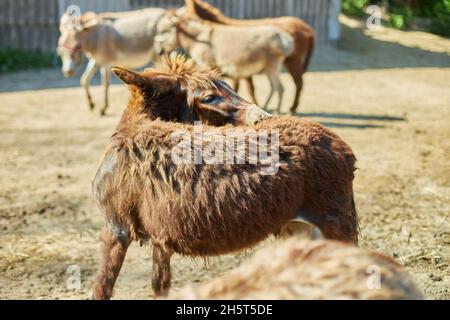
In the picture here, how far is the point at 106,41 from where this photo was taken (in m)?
10.7

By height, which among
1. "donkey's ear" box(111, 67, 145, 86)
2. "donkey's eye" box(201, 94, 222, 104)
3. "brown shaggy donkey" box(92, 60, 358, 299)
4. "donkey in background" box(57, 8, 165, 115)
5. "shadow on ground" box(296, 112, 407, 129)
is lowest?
"shadow on ground" box(296, 112, 407, 129)

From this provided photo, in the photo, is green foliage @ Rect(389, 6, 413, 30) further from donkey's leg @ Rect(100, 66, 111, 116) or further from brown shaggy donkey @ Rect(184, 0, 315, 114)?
donkey's leg @ Rect(100, 66, 111, 116)

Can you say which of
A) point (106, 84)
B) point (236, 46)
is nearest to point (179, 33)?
point (236, 46)

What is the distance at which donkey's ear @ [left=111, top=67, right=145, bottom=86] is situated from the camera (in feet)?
11.7

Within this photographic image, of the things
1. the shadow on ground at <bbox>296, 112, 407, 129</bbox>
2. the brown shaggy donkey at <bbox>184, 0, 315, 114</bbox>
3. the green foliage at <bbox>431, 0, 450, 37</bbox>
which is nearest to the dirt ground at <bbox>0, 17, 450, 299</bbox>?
the shadow on ground at <bbox>296, 112, 407, 129</bbox>

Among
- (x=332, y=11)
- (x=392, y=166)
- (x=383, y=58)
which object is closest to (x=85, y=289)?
(x=392, y=166)

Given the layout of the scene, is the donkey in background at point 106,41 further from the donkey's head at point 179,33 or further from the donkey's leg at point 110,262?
the donkey's leg at point 110,262

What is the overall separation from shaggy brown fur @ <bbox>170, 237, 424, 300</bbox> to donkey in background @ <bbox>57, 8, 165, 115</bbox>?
8.83m

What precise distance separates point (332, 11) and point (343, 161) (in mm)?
14719

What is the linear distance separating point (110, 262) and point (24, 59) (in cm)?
1226

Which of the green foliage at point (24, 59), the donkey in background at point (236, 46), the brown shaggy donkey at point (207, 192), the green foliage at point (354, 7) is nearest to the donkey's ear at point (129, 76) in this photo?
the brown shaggy donkey at point (207, 192)

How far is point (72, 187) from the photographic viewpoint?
6.86 meters

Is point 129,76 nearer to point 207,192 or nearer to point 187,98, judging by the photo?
point 187,98
